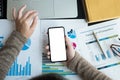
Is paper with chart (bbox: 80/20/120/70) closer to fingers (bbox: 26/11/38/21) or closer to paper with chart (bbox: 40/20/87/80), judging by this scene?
paper with chart (bbox: 40/20/87/80)

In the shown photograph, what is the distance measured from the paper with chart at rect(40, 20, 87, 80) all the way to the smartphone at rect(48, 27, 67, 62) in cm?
3

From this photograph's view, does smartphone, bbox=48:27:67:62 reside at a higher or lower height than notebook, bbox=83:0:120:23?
lower

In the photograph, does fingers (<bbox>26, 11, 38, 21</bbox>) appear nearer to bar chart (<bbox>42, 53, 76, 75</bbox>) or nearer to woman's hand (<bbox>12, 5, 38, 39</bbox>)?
woman's hand (<bbox>12, 5, 38, 39</bbox>)

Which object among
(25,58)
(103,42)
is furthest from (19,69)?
(103,42)

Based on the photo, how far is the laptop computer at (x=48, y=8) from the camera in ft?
2.79

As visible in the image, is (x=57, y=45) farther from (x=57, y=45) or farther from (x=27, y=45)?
(x=27, y=45)

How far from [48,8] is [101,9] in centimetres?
17

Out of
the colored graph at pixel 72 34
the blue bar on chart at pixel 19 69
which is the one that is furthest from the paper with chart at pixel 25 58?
the colored graph at pixel 72 34

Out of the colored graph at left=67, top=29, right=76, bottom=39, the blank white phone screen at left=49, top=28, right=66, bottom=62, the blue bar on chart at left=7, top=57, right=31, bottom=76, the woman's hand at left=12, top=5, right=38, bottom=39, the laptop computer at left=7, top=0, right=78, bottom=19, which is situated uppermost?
the laptop computer at left=7, top=0, right=78, bottom=19

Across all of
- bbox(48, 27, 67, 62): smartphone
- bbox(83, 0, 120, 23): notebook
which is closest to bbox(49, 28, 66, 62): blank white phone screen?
bbox(48, 27, 67, 62): smartphone

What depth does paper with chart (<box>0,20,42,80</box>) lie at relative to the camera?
82 cm

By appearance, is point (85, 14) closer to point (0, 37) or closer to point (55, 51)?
point (55, 51)

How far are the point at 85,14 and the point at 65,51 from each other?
14 centimetres

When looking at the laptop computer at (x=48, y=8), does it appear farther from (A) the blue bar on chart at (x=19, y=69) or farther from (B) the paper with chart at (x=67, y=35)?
(A) the blue bar on chart at (x=19, y=69)
